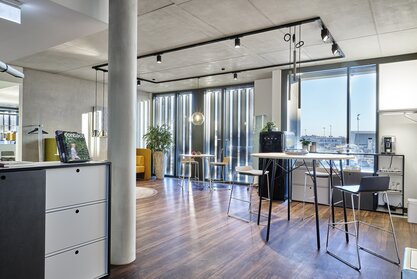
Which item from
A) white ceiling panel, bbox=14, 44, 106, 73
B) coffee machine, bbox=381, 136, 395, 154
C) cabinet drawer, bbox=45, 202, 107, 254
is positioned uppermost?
white ceiling panel, bbox=14, 44, 106, 73

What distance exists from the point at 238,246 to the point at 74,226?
6.10ft

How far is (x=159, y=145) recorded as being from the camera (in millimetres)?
8961

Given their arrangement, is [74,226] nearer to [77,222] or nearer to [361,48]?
[77,222]

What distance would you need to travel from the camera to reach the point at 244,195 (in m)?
6.41

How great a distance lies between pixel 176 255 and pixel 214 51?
3.73m

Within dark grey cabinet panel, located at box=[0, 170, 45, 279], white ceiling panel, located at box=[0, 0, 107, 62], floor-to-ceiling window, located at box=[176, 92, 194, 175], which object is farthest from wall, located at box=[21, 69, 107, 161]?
dark grey cabinet panel, located at box=[0, 170, 45, 279]

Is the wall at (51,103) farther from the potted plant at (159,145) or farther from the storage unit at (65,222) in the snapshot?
the storage unit at (65,222)

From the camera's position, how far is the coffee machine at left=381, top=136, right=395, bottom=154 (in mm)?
5113

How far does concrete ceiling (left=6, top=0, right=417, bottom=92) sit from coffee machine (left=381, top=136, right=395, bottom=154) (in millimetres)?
1578

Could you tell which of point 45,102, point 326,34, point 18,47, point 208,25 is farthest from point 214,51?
point 45,102

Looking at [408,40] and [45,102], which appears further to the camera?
[45,102]

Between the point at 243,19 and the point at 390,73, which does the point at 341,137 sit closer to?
the point at 390,73

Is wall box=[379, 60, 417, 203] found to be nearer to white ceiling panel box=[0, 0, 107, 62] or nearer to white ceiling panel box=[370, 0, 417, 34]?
white ceiling panel box=[370, 0, 417, 34]

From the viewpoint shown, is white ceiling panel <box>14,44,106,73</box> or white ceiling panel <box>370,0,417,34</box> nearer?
white ceiling panel <box>370,0,417,34</box>
